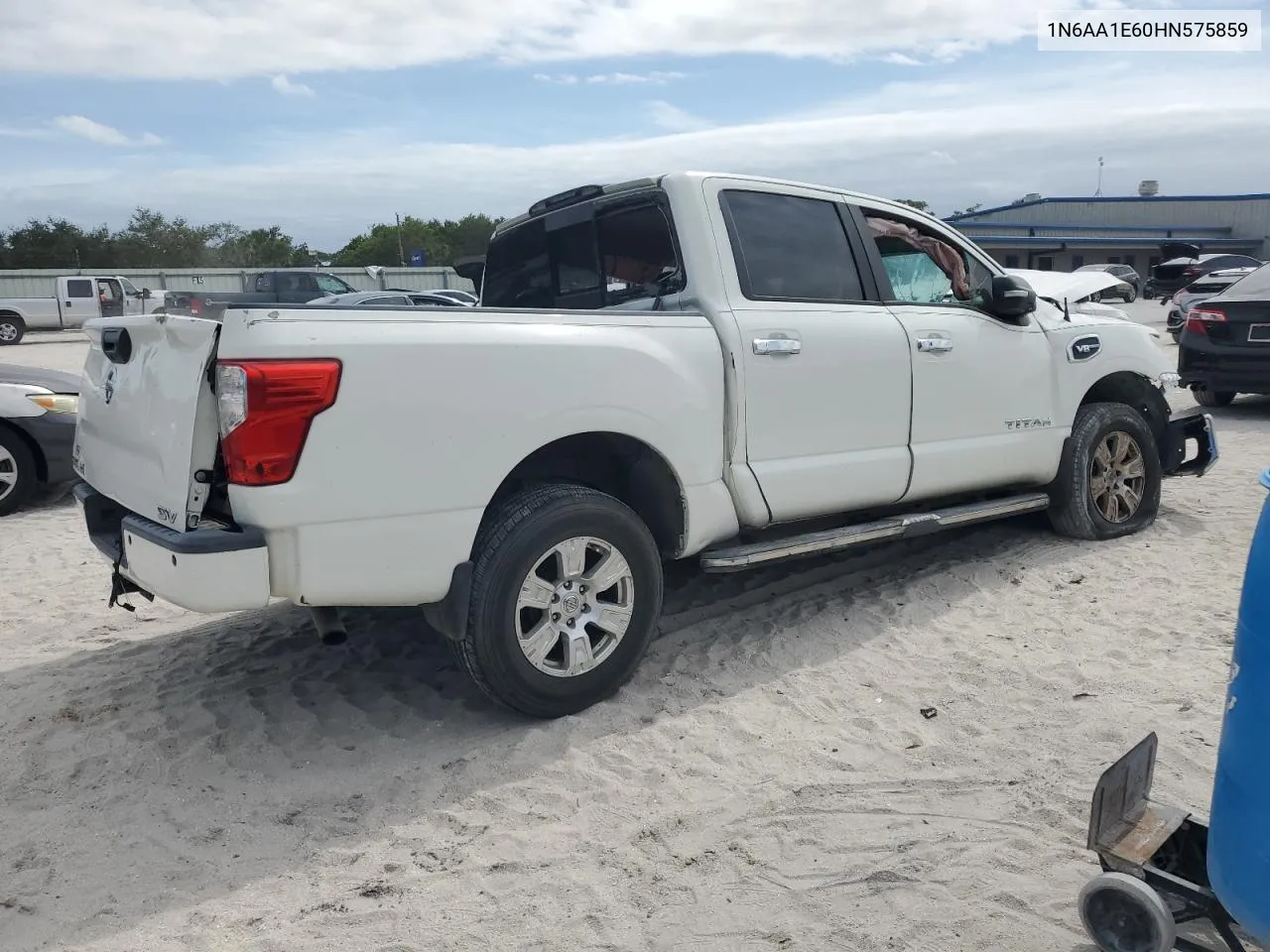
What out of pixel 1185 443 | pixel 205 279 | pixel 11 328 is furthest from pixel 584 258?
pixel 205 279

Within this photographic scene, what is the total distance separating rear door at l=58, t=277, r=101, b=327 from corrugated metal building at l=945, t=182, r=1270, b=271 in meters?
33.9

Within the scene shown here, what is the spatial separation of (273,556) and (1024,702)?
275 centimetres

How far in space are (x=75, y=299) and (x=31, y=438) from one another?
80.6ft

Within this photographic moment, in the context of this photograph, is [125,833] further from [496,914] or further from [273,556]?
[496,914]

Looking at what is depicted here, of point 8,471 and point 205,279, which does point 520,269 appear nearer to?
point 8,471

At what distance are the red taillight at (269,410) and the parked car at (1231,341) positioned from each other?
951 cm

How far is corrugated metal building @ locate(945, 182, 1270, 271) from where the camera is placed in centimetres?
4659

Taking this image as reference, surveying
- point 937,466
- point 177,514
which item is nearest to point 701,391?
point 937,466

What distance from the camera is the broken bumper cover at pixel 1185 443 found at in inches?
238

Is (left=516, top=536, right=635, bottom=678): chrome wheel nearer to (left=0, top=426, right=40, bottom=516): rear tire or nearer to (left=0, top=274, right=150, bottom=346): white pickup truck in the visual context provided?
(left=0, top=426, right=40, bottom=516): rear tire

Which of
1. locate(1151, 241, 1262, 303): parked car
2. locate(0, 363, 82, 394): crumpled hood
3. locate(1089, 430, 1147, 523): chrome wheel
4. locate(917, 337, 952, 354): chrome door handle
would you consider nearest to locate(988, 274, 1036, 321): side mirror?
locate(917, 337, 952, 354): chrome door handle

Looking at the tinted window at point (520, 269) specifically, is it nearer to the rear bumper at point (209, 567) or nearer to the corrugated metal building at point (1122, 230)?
the rear bumper at point (209, 567)

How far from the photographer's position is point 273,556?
3.12 m

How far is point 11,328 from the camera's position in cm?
2614
